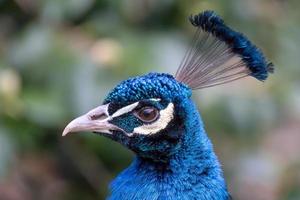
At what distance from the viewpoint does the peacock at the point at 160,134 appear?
2.07 meters

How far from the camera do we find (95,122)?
2066 millimetres

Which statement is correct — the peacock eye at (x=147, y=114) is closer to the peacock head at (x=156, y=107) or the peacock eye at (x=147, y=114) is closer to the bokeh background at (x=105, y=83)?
the peacock head at (x=156, y=107)

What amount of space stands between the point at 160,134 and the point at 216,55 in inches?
9.8

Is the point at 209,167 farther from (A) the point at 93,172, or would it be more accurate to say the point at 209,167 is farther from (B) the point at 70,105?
(A) the point at 93,172

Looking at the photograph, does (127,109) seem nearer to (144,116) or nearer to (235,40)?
(144,116)

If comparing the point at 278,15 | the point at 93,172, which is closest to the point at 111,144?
the point at 93,172

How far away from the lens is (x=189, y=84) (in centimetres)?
220

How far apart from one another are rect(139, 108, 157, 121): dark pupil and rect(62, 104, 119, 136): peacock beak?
6 centimetres

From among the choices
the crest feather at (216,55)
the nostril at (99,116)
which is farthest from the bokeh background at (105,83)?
the nostril at (99,116)

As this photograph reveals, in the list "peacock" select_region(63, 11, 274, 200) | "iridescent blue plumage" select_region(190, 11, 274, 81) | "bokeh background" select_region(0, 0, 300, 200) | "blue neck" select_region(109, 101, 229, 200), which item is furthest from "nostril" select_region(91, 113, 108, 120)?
"bokeh background" select_region(0, 0, 300, 200)

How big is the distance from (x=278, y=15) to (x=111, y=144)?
69 centimetres

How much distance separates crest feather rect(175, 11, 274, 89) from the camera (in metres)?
2.19

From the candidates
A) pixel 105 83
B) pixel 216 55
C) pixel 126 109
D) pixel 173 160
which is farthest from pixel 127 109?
pixel 105 83

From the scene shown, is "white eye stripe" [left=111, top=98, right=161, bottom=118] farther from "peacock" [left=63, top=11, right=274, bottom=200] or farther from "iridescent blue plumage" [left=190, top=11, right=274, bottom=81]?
"iridescent blue plumage" [left=190, top=11, right=274, bottom=81]
